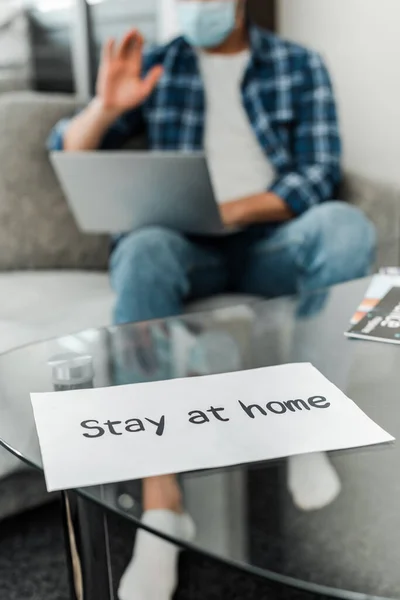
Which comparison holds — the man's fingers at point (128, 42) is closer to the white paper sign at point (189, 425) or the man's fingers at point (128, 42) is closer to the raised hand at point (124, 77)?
the raised hand at point (124, 77)

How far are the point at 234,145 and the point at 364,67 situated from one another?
0.52 m

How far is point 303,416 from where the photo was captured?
62 centimetres

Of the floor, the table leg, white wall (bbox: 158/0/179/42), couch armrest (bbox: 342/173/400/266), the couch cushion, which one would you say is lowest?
the floor

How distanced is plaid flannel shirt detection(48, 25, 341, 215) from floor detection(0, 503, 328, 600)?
2.54 ft

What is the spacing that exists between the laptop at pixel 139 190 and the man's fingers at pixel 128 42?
0.28 metres

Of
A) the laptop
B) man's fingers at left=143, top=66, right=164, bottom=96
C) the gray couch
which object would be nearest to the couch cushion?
the gray couch

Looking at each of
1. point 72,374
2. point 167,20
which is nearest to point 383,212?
point 72,374

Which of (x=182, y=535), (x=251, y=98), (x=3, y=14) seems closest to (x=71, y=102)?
(x=251, y=98)

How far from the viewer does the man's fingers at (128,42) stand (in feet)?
4.56

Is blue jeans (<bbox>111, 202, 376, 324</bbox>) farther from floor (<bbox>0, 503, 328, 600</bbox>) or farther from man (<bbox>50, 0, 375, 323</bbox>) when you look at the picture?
floor (<bbox>0, 503, 328, 600</bbox>)

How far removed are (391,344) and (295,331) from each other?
13 centimetres

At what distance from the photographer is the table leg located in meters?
0.66

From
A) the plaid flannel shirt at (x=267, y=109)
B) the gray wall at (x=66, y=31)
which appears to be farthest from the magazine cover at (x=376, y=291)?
the gray wall at (x=66, y=31)

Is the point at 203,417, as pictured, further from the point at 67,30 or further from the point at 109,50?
the point at 67,30
